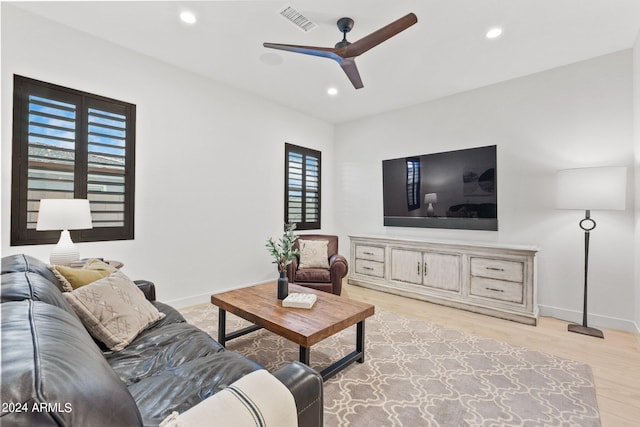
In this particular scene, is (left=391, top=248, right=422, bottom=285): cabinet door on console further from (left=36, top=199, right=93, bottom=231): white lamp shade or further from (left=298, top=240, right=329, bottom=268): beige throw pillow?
(left=36, top=199, right=93, bottom=231): white lamp shade

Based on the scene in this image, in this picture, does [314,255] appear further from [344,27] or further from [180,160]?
[344,27]

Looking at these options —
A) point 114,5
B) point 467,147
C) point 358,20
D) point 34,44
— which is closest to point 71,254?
point 34,44

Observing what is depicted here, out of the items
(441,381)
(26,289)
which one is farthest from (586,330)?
(26,289)

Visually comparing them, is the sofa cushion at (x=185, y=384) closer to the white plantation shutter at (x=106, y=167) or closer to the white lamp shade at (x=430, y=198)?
the white plantation shutter at (x=106, y=167)

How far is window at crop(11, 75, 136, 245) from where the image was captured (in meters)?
2.46

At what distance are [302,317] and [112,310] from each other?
1161mm

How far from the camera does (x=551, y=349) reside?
2.56 m

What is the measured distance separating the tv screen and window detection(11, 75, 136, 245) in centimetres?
359

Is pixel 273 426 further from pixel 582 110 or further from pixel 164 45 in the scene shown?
pixel 582 110

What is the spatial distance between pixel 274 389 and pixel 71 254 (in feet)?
7.80

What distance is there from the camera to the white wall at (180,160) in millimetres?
2559

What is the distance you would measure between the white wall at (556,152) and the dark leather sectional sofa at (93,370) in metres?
3.53

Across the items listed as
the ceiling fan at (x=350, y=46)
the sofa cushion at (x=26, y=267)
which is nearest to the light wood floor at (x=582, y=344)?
the ceiling fan at (x=350, y=46)

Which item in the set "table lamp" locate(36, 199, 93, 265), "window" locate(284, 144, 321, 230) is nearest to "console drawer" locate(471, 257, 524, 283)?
"window" locate(284, 144, 321, 230)
